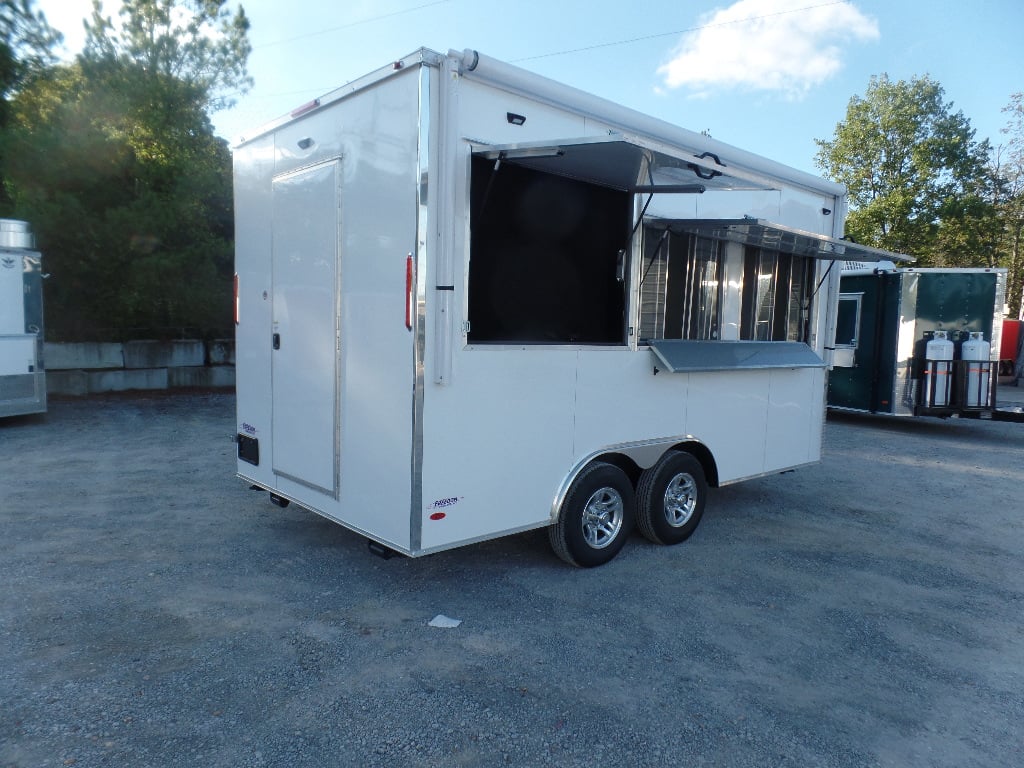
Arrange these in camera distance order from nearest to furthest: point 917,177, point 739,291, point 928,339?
1. point 739,291
2. point 928,339
3. point 917,177

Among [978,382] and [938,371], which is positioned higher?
[938,371]

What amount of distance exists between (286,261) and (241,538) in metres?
2.03

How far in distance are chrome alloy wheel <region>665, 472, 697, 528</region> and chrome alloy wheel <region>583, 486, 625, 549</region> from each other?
0.55 meters

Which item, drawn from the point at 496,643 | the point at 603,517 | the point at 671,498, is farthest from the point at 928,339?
the point at 496,643

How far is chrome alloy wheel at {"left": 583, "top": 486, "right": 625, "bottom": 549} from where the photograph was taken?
14.6ft

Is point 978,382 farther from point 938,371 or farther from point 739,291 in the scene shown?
point 739,291

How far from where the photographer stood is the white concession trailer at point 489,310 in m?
3.55

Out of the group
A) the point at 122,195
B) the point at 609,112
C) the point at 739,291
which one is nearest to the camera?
the point at 609,112

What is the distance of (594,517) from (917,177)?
25588mm

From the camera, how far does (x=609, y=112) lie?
4.39 m

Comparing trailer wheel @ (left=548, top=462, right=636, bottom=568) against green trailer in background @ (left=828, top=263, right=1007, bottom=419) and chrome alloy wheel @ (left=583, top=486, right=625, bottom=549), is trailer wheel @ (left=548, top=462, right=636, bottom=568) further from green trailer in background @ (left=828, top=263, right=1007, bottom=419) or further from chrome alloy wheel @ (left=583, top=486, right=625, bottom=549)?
green trailer in background @ (left=828, top=263, right=1007, bottom=419)

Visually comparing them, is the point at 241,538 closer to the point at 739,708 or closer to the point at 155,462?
the point at 155,462

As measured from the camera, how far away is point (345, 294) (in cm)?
397

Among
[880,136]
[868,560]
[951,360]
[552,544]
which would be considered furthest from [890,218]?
[552,544]
